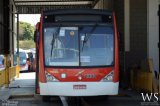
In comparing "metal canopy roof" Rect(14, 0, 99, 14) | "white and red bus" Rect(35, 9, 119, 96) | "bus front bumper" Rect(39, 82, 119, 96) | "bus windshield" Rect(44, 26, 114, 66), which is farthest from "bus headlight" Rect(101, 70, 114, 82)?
"metal canopy roof" Rect(14, 0, 99, 14)

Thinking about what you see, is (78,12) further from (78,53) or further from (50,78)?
(50,78)

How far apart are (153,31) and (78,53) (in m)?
7.58

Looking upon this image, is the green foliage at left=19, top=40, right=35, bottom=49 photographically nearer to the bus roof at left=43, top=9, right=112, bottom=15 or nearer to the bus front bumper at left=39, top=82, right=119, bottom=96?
the bus roof at left=43, top=9, right=112, bottom=15

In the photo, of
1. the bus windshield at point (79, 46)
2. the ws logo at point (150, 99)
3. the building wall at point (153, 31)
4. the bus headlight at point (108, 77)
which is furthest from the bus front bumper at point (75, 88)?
the building wall at point (153, 31)

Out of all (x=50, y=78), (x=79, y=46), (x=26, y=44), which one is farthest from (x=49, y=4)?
(x=26, y=44)

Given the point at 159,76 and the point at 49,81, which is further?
the point at 159,76

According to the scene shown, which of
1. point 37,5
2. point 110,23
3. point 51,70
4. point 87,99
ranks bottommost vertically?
point 87,99

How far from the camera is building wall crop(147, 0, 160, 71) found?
21547mm

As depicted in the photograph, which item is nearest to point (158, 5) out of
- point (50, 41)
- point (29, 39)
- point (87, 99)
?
point (87, 99)

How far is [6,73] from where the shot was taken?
23.1 m

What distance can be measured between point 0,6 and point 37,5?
14.7 m

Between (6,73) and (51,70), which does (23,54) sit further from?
(51,70)

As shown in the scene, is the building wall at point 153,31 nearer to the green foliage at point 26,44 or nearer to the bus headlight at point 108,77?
the bus headlight at point 108,77

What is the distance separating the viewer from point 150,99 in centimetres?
1722
